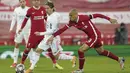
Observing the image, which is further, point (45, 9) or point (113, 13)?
point (113, 13)

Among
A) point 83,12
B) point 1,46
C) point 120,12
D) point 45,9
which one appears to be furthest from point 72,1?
point 45,9

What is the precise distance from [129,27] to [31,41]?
9.36 metres

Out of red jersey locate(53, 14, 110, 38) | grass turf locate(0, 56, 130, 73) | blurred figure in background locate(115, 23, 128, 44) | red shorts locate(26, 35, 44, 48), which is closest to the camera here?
red jersey locate(53, 14, 110, 38)

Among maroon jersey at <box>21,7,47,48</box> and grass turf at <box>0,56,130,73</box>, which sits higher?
maroon jersey at <box>21,7,47,48</box>

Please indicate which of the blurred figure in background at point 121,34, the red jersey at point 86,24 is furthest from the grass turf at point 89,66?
the blurred figure in background at point 121,34

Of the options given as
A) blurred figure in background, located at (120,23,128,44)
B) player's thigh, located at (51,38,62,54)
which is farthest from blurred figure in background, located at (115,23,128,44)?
player's thigh, located at (51,38,62,54)

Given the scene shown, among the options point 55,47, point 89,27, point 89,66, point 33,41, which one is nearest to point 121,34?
point 89,66

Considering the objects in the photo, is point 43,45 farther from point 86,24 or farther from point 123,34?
→ point 123,34

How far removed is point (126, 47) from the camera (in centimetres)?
2433

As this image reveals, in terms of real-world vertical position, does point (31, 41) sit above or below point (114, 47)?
above

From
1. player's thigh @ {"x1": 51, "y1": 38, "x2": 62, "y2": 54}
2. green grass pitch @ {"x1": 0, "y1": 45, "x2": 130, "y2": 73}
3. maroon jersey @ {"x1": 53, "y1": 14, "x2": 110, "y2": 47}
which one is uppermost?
maroon jersey @ {"x1": 53, "y1": 14, "x2": 110, "y2": 47}

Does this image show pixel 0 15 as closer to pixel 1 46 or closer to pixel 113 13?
pixel 1 46

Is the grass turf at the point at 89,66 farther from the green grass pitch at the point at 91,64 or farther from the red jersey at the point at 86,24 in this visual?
the red jersey at the point at 86,24

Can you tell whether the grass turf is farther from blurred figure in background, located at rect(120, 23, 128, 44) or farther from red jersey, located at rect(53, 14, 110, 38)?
blurred figure in background, located at rect(120, 23, 128, 44)
